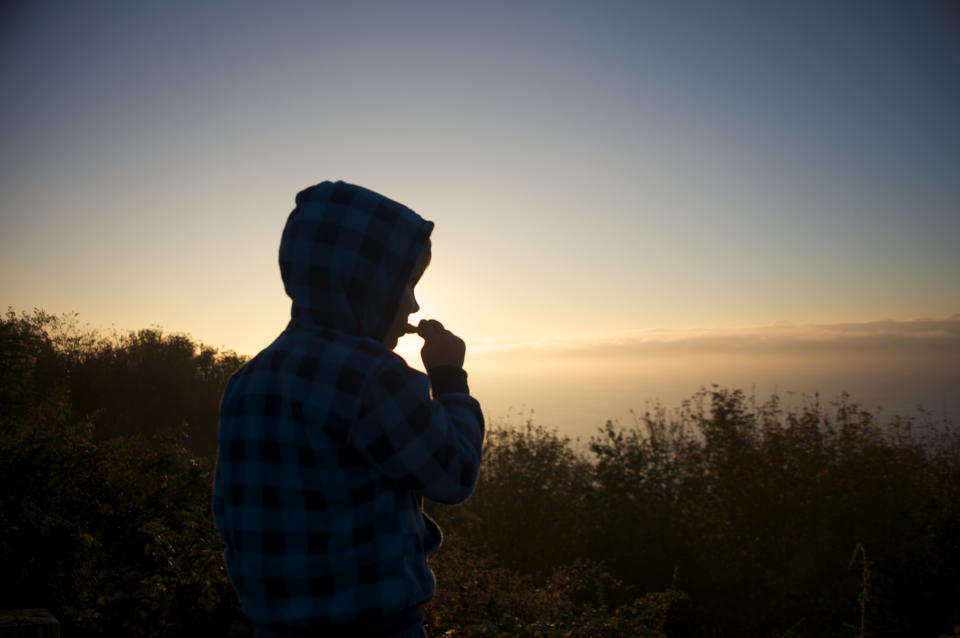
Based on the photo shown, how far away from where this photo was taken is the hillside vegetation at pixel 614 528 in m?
3.42

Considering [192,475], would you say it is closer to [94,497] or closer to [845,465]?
[94,497]

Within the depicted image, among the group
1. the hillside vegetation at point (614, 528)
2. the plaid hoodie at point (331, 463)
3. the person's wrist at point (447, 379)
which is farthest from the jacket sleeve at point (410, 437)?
the hillside vegetation at point (614, 528)

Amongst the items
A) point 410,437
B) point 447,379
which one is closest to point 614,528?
point 447,379

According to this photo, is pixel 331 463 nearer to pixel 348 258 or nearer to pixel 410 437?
pixel 410 437

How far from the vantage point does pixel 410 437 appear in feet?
3.81

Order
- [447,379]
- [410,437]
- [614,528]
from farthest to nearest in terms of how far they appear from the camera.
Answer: [614,528] → [447,379] → [410,437]

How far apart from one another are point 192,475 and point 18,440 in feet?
4.47

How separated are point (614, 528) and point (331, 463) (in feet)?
20.0

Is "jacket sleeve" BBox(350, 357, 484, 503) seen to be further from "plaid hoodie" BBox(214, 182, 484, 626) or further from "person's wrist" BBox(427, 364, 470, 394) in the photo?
"person's wrist" BBox(427, 364, 470, 394)

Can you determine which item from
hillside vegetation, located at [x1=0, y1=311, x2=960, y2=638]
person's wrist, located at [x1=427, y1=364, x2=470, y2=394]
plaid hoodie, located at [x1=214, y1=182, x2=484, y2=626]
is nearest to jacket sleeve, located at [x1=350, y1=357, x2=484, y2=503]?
plaid hoodie, located at [x1=214, y1=182, x2=484, y2=626]

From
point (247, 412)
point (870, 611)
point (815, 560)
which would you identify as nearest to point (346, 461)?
point (247, 412)

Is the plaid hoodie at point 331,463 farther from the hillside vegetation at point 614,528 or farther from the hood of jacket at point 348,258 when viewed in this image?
the hillside vegetation at point 614,528

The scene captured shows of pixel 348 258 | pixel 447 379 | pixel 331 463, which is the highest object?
pixel 348 258

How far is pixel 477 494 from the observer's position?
7398 mm
